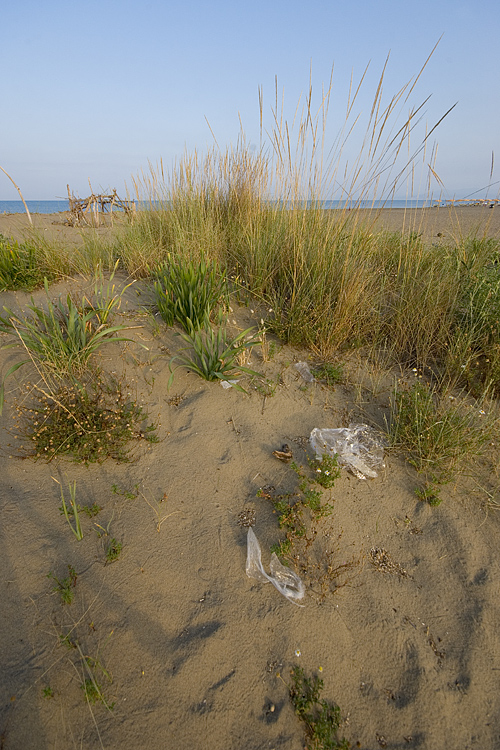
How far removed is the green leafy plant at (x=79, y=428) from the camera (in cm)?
245

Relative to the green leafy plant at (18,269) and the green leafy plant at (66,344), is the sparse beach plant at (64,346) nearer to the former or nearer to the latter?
the green leafy plant at (66,344)

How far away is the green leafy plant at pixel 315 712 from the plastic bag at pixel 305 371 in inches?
75.7

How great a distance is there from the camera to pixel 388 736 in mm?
1522

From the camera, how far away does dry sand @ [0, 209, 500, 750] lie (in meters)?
1.52

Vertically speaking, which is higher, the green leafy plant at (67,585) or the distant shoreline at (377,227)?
the distant shoreline at (377,227)

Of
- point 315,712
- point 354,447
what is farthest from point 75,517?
point 354,447

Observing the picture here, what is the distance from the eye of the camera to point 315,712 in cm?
156

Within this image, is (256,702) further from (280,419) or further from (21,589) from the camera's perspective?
(280,419)

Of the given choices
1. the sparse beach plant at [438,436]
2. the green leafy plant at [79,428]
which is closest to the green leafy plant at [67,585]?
the green leafy plant at [79,428]

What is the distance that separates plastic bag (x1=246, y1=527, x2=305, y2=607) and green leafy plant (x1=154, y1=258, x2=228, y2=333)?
1793 millimetres

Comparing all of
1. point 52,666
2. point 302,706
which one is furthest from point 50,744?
point 302,706

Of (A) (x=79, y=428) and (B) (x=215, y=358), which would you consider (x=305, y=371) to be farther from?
(A) (x=79, y=428)

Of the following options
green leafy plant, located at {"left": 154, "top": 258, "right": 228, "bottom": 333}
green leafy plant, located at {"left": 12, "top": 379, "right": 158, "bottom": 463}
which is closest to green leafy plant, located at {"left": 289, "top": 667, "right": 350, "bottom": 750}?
green leafy plant, located at {"left": 12, "top": 379, "right": 158, "bottom": 463}

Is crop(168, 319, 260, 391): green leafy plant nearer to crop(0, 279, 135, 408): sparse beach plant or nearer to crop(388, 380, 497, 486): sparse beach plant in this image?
crop(0, 279, 135, 408): sparse beach plant
